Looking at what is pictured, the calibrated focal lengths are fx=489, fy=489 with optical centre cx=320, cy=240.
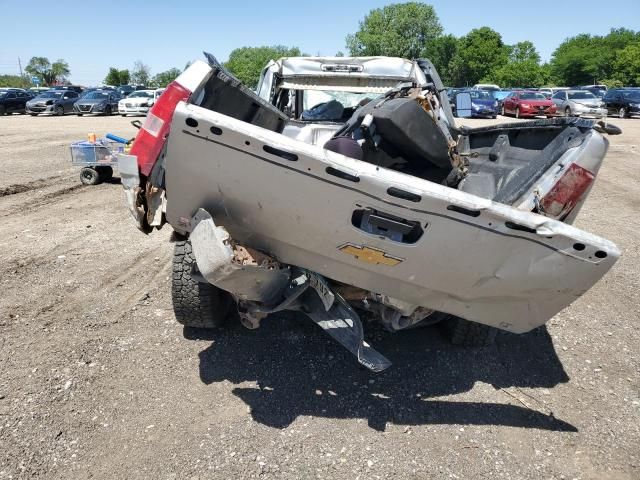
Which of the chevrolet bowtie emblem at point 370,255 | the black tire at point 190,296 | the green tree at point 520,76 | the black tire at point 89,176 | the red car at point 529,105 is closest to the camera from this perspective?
the chevrolet bowtie emblem at point 370,255

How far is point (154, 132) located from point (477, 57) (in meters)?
70.3

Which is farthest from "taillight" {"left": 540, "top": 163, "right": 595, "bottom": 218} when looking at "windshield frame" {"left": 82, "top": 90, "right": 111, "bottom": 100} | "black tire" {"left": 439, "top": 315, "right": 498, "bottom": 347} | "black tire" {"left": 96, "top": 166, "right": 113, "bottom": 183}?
"windshield frame" {"left": 82, "top": 90, "right": 111, "bottom": 100}

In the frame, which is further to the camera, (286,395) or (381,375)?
(381,375)

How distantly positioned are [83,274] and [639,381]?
4493 mm

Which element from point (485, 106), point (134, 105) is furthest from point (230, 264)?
point (134, 105)

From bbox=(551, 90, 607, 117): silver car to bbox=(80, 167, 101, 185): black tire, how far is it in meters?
20.6

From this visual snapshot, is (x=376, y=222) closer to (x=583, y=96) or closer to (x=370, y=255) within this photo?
(x=370, y=255)

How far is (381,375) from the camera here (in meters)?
3.18

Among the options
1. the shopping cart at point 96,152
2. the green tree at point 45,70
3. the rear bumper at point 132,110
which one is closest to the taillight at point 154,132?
the shopping cart at point 96,152

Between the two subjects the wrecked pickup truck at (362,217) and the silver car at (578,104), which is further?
the silver car at (578,104)

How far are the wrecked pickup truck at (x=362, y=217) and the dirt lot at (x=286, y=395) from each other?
0.43m

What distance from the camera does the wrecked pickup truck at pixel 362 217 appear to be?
7.48 ft

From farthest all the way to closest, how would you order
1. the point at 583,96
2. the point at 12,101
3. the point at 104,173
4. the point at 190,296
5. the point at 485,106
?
the point at 12,101 → the point at 485,106 → the point at 583,96 → the point at 104,173 → the point at 190,296

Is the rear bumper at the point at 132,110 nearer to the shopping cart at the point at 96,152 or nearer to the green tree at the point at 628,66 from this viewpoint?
the shopping cart at the point at 96,152
